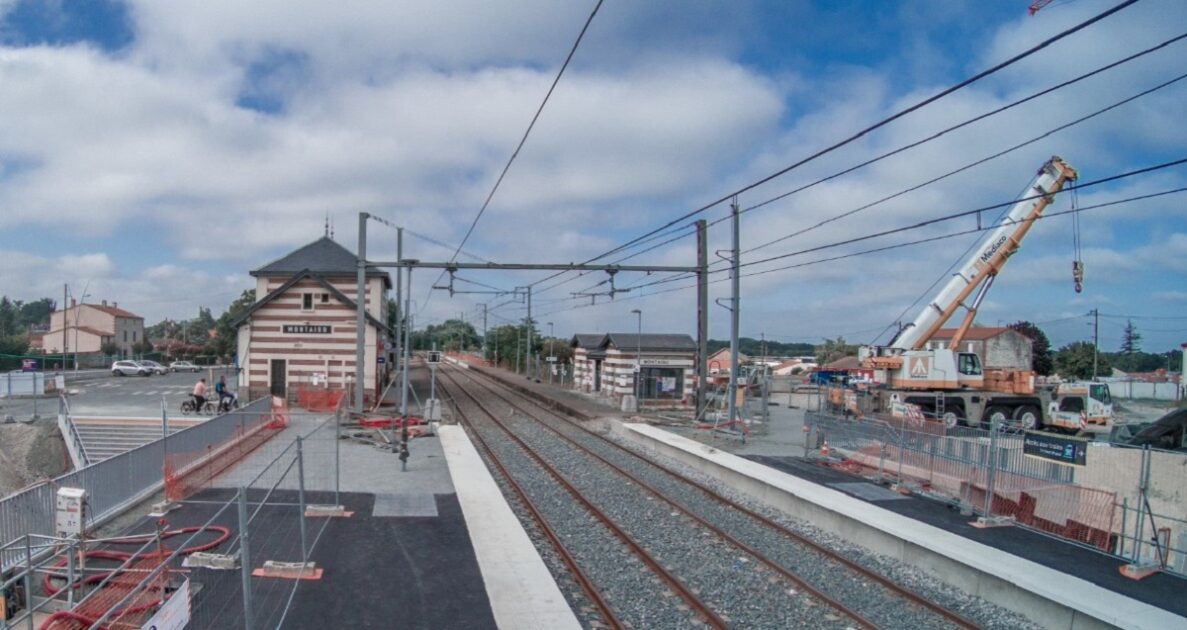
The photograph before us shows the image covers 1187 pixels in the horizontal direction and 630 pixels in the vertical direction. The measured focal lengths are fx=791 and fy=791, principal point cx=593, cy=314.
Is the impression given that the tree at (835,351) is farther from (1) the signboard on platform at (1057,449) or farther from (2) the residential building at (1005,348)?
(1) the signboard on platform at (1057,449)

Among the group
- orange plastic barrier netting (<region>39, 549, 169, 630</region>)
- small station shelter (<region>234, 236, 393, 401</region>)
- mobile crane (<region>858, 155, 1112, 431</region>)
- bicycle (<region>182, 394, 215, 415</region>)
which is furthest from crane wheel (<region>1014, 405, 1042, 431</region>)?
bicycle (<region>182, 394, 215, 415</region>)

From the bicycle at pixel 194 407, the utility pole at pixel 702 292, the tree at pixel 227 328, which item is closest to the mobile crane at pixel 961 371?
the utility pole at pixel 702 292

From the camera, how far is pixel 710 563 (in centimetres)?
1206

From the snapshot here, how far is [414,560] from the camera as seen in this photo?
11.2 meters

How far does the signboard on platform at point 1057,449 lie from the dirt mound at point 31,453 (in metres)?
25.9

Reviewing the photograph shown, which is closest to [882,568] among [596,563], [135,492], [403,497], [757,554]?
[757,554]

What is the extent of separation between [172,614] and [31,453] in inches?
978

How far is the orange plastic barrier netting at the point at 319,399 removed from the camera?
34.1 metres

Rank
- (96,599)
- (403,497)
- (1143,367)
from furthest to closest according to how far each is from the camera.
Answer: (1143,367)
(403,497)
(96,599)

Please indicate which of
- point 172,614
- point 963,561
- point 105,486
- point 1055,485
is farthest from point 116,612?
point 1055,485

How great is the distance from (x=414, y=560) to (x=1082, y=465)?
38.0 feet

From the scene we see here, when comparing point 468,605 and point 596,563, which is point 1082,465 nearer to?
point 596,563

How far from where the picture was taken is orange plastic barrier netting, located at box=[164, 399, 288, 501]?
15297 mm

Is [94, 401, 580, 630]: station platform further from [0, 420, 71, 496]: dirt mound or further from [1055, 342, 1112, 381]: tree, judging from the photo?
[1055, 342, 1112, 381]: tree
